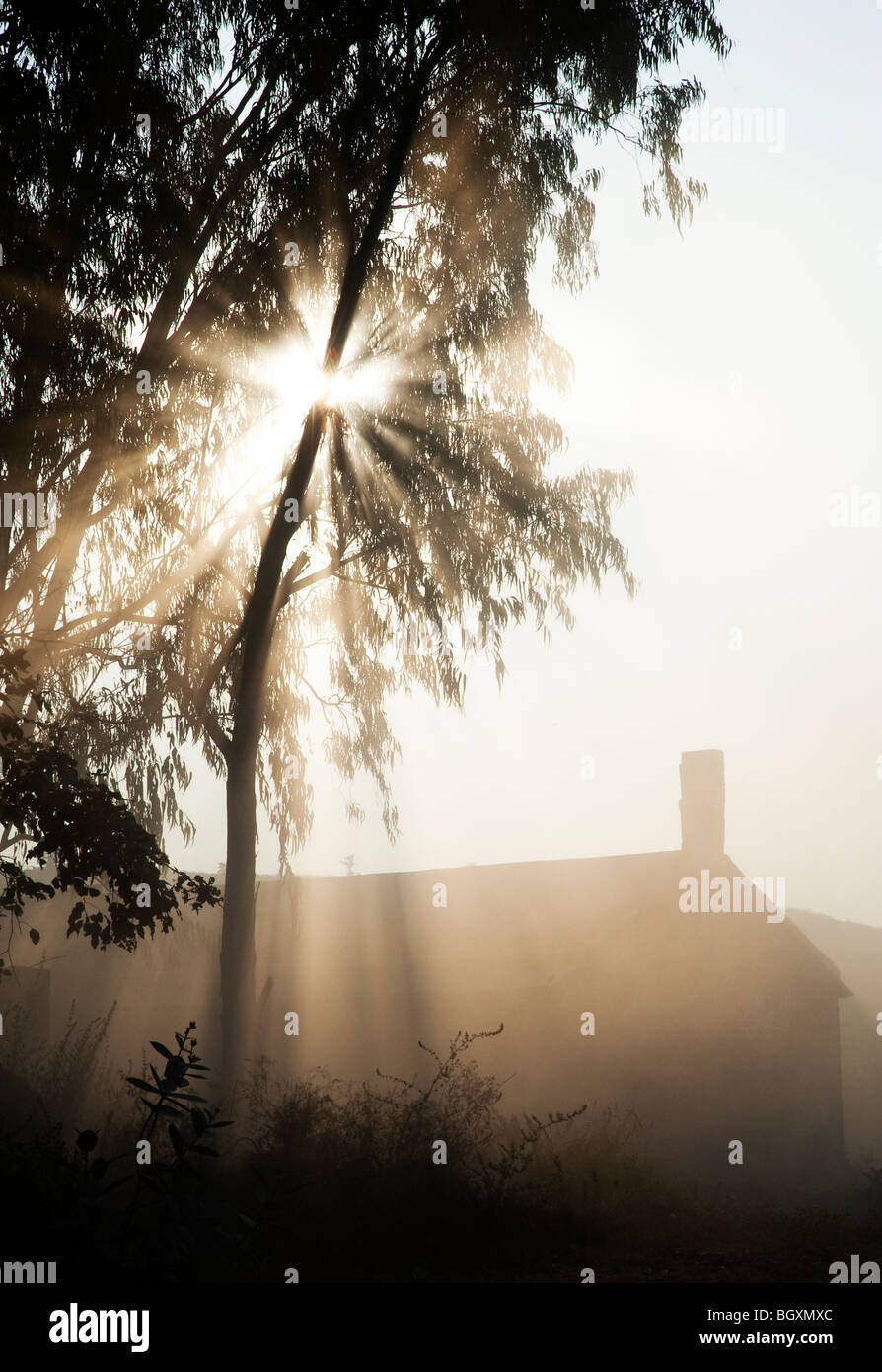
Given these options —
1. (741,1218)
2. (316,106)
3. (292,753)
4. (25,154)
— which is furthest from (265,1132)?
(316,106)

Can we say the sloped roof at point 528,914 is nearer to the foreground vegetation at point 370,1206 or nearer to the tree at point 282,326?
the tree at point 282,326

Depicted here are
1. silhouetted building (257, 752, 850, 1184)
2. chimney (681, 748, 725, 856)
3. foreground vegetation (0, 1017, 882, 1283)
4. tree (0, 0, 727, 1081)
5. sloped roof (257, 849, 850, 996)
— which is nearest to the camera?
foreground vegetation (0, 1017, 882, 1283)

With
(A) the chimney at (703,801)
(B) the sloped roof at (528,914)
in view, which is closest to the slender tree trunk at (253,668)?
(B) the sloped roof at (528,914)

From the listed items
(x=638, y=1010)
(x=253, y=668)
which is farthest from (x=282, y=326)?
(x=638, y=1010)

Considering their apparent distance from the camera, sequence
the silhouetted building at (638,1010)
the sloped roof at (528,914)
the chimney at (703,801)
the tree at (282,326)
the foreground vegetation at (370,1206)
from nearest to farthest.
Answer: the foreground vegetation at (370,1206) → the tree at (282,326) → the silhouetted building at (638,1010) → the sloped roof at (528,914) → the chimney at (703,801)

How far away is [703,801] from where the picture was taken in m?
17.3

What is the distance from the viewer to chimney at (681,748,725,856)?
1702cm

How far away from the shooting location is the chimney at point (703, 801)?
17016 millimetres

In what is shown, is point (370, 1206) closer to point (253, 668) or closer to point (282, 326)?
point (253, 668)

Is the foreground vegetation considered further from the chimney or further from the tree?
the chimney

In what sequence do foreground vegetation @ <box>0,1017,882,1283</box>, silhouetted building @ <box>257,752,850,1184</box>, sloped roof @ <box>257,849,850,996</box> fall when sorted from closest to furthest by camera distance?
foreground vegetation @ <box>0,1017,882,1283</box> < silhouetted building @ <box>257,752,850,1184</box> < sloped roof @ <box>257,849,850,996</box>

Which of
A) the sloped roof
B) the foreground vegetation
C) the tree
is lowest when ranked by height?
the foreground vegetation

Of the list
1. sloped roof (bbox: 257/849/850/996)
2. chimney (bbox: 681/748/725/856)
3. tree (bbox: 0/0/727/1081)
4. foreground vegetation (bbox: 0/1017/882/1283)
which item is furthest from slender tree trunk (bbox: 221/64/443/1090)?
chimney (bbox: 681/748/725/856)
